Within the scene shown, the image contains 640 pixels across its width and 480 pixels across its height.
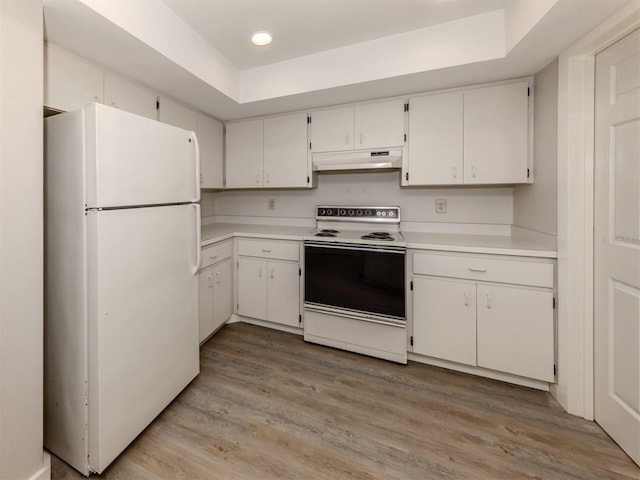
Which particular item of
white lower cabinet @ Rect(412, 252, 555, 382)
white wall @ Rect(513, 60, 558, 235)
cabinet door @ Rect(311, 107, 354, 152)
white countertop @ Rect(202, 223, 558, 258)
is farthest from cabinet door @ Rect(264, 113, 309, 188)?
white wall @ Rect(513, 60, 558, 235)

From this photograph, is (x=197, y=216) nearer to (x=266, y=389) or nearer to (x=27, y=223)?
(x=27, y=223)

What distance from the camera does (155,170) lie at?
1516 millimetres

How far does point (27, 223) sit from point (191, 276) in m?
0.82

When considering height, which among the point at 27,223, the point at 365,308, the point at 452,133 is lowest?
the point at 365,308

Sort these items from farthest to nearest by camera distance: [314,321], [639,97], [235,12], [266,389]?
[314,321] → [266,389] → [235,12] → [639,97]

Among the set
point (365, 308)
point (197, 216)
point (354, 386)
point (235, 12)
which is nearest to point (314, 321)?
point (365, 308)

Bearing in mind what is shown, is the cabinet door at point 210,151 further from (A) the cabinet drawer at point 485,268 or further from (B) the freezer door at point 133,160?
(A) the cabinet drawer at point 485,268

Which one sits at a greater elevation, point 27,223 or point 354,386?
point 27,223

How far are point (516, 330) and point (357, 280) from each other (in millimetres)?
1083

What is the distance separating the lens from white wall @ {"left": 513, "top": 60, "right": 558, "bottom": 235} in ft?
5.83

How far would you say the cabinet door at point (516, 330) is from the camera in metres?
1.82

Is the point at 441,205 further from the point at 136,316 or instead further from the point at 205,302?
the point at 136,316

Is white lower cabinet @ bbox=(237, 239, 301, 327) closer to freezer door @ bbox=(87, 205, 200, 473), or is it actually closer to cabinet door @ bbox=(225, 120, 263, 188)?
cabinet door @ bbox=(225, 120, 263, 188)

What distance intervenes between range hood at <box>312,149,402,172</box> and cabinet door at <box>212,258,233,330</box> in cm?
124
